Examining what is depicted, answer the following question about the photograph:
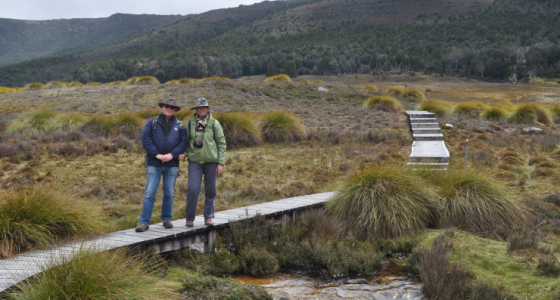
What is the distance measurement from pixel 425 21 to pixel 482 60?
41209 mm

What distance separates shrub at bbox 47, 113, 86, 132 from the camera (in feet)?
51.2

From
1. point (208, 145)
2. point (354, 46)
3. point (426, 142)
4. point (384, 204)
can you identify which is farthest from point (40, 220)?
point (354, 46)

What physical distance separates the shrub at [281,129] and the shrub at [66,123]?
23.2 feet

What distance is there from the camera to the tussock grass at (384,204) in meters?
6.55

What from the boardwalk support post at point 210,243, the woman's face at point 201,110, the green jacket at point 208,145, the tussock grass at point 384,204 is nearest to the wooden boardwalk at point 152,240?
the boardwalk support post at point 210,243

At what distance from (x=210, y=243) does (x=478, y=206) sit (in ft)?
14.6

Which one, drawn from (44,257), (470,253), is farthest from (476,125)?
Result: (44,257)

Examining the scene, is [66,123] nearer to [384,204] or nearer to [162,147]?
[162,147]

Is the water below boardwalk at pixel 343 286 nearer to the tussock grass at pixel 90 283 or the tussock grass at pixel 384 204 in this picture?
the tussock grass at pixel 384 204

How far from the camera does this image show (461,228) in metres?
6.96

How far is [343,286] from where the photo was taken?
204 inches

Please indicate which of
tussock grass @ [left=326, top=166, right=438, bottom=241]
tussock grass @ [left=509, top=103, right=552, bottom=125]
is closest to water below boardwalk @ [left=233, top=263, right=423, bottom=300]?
tussock grass @ [left=326, top=166, right=438, bottom=241]

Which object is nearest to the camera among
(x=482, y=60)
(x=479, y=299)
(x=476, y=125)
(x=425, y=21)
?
(x=479, y=299)

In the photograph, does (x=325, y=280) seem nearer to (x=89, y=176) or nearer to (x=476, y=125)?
(x=89, y=176)
